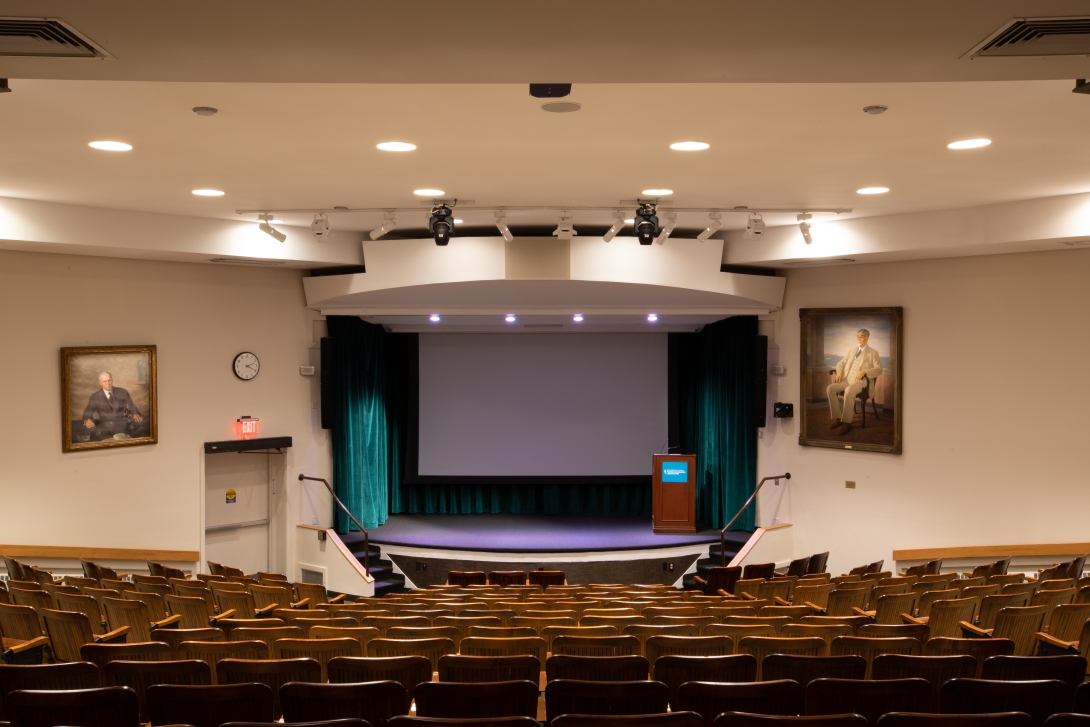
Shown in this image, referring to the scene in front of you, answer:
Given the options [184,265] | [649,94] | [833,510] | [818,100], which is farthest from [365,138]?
[833,510]

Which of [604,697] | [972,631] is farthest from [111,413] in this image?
[972,631]

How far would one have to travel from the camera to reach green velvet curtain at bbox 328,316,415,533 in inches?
488

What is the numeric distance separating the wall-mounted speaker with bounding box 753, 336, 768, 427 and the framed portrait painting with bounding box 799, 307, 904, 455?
0.49 meters

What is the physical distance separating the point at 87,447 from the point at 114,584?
3.06 m

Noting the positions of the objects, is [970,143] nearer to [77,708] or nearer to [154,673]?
[154,673]

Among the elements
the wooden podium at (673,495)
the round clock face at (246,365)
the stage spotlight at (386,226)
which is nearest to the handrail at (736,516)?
the wooden podium at (673,495)

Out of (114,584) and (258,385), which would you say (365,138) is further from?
(258,385)

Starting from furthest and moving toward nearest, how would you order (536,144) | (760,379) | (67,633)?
(760,379) → (536,144) → (67,633)

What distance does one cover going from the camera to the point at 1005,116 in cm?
562

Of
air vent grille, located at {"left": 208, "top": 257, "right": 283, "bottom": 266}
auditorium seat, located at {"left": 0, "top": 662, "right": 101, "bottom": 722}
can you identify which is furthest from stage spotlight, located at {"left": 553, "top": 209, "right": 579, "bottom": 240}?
auditorium seat, located at {"left": 0, "top": 662, "right": 101, "bottom": 722}

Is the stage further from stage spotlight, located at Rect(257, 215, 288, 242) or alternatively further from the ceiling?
the ceiling

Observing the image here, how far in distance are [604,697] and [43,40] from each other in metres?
3.23

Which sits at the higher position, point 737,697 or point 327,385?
point 327,385

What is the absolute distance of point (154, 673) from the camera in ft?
12.5
